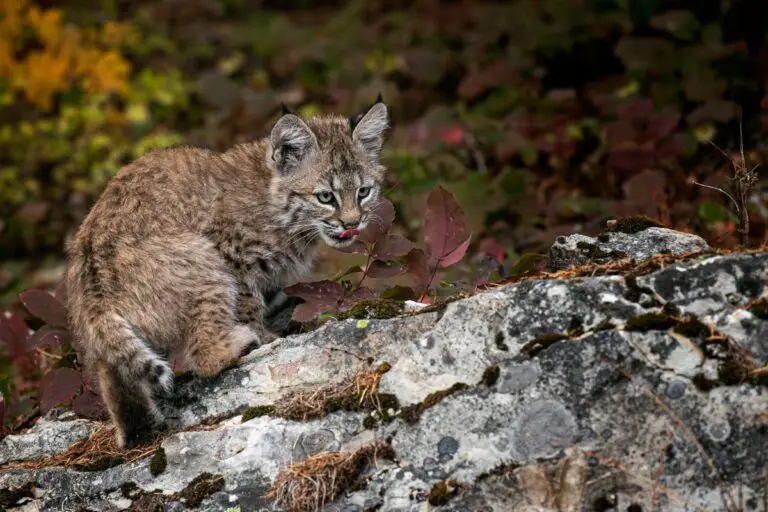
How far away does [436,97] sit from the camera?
9.73 metres

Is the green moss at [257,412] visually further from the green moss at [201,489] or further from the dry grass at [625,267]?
the dry grass at [625,267]

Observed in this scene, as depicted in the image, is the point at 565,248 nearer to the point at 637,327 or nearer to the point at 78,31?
the point at 637,327

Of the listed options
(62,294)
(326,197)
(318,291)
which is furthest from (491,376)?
(62,294)

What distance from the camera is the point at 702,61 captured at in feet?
22.5

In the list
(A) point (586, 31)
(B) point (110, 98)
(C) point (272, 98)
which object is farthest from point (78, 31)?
(A) point (586, 31)

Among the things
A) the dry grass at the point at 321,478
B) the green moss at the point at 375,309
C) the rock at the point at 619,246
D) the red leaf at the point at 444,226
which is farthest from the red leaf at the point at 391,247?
the dry grass at the point at 321,478

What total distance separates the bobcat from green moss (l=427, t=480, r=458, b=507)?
4.13 ft

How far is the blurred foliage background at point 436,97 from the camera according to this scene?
6.58 metres

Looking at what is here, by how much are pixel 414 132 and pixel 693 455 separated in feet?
19.5

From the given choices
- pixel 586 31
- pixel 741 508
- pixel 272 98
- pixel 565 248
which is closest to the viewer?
pixel 741 508

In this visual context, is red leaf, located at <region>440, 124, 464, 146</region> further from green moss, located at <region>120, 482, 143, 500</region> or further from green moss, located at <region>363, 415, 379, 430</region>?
green moss, located at <region>120, 482, 143, 500</region>

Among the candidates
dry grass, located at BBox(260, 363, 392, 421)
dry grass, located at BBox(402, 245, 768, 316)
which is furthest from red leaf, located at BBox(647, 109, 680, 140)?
dry grass, located at BBox(260, 363, 392, 421)

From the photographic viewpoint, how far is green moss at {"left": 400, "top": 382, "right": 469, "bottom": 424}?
3.30 meters

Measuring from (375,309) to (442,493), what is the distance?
3.19ft
